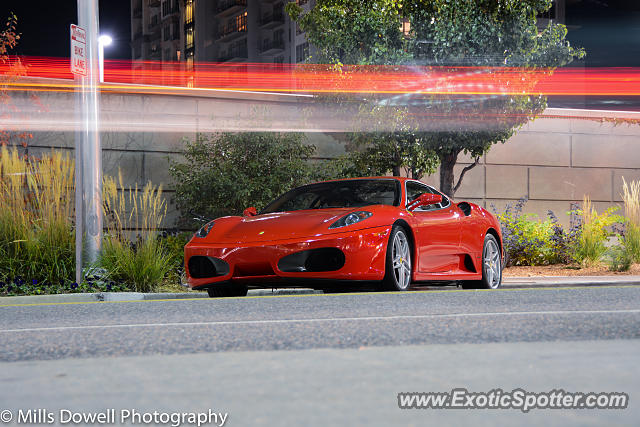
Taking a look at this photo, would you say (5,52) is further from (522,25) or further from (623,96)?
(623,96)

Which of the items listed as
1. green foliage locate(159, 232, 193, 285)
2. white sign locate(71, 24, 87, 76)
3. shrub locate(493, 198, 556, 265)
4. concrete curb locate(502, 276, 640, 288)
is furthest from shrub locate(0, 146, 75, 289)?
shrub locate(493, 198, 556, 265)

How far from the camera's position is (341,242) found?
839 cm

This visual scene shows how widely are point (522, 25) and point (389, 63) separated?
106 inches

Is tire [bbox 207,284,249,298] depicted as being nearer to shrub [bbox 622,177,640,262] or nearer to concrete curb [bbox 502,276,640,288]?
concrete curb [bbox 502,276,640,288]

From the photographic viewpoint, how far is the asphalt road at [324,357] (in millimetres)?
3393

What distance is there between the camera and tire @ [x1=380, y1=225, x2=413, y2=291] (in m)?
8.68

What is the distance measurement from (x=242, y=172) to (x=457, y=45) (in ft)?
15.1

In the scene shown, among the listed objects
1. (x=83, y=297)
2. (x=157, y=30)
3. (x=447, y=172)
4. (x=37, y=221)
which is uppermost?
(x=157, y=30)

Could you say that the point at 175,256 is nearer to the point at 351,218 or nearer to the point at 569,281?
the point at 351,218

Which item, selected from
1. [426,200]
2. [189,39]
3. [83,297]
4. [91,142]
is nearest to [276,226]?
[426,200]

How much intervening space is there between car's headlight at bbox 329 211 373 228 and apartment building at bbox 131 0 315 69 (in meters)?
61.6

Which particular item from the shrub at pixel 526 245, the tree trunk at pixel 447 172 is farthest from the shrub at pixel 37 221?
the shrub at pixel 526 245

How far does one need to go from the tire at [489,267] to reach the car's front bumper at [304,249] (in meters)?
2.30

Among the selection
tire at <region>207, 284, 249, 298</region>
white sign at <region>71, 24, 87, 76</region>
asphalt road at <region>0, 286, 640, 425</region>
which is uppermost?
white sign at <region>71, 24, 87, 76</region>
